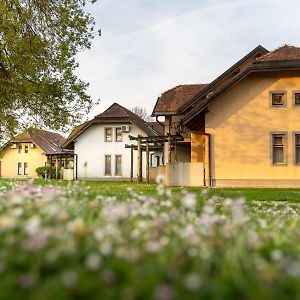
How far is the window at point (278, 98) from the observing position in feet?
87.0

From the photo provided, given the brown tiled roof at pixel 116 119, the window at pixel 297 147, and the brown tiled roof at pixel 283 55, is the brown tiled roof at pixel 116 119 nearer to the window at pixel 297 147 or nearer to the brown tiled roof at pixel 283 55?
the brown tiled roof at pixel 283 55

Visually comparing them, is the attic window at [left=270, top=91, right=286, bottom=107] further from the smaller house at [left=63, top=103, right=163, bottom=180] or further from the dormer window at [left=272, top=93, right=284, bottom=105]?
the smaller house at [left=63, top=103, right=163, bottom=180]

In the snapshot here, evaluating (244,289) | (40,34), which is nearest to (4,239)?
(244,289)

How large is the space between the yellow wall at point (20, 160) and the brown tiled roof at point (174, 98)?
36545 mm

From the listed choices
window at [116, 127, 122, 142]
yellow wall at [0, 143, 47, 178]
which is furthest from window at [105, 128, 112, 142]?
yellow wall at [0, 143, 47, 178]

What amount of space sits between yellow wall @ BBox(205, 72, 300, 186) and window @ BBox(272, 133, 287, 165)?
248mm

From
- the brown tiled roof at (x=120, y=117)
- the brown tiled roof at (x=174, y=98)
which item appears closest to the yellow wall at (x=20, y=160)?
the brown tiled roof at (x=120, y=117)

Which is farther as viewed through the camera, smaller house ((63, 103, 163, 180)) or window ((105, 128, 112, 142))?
window ((105, 128, 112, 142))

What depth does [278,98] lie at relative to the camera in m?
26.6

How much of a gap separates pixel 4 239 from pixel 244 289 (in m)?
1.31

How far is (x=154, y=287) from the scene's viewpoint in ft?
6.82

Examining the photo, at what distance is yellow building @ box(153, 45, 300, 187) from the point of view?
26047 millimetres

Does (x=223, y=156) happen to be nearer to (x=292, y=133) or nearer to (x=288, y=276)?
(x=292, y=133)

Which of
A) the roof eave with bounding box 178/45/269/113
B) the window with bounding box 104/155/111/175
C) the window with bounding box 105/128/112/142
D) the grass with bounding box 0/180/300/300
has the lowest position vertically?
the grass with bounding box 0/180/300/300
